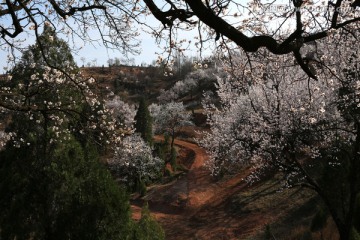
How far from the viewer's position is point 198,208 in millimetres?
26625

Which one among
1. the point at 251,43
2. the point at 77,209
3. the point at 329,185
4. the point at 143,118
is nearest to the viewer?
the point at 251,43

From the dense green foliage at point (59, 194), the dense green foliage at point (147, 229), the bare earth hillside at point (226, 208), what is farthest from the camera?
the bare earth hillside at point (226, 208)

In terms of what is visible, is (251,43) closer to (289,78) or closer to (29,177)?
(29,177)

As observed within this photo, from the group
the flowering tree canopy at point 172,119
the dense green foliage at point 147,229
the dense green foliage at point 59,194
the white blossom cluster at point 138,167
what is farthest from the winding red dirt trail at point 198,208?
the flowering tree canopy at point 172,119

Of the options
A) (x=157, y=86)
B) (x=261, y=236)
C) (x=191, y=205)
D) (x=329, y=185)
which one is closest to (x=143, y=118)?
(x=191, y=205)

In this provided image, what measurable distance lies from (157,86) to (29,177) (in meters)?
92.1

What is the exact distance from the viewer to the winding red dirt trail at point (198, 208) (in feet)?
69.4

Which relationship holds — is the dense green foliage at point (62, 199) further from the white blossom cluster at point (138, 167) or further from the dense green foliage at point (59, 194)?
the white blossom cluster at point (138, 167)

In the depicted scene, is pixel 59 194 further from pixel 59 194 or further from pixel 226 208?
pixel 226 208

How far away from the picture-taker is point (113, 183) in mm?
10492

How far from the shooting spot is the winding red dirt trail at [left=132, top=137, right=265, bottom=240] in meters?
21.2

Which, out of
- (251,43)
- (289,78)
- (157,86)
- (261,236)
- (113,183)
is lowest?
(261,236)

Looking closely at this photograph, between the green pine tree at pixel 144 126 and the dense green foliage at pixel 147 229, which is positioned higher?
the green pine tree at pixel 144 126

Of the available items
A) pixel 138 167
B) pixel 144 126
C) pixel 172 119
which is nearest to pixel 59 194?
pixel 138 167
